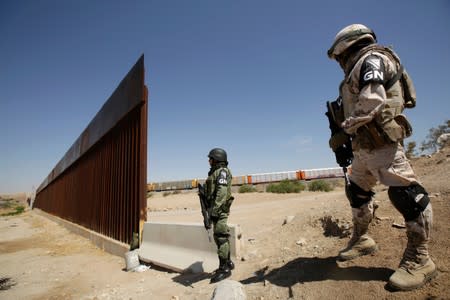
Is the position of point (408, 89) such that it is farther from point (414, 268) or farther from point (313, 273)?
point (313, 273)

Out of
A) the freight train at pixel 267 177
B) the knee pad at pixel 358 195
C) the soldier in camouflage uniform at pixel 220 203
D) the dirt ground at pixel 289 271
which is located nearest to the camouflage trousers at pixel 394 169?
the knee pad at pixel 358 195

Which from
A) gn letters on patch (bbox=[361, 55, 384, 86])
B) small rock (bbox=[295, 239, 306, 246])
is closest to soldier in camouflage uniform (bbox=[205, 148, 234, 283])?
small rock (bbox=[295, 239, 306, 246])

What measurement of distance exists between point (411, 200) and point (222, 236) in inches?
88.8

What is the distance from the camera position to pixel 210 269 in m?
3.49

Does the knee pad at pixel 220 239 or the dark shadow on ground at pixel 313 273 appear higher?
the knee pad at pixel 220 239

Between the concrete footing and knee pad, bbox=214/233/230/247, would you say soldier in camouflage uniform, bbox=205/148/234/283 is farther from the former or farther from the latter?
the concrete footing

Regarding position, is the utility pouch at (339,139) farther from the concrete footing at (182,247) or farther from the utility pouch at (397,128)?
the concrete footing at (182,247)

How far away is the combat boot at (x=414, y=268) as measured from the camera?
Result: 176 cm

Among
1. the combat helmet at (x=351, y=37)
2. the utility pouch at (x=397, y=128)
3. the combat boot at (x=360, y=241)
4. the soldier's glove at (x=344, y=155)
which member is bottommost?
the combat boot at (x=360, y=241)

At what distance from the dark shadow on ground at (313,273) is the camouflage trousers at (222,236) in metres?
0.45

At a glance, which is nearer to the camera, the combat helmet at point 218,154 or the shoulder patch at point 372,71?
the shoulder patch at point 372,71

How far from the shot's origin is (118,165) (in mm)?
6609

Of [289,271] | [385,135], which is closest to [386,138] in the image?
[385,135]

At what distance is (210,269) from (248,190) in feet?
67.1
